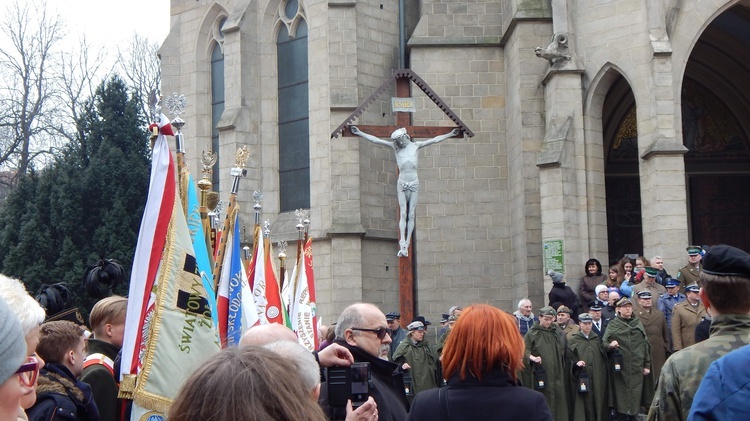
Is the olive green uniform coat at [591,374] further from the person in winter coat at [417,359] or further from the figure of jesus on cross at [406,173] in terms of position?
the figure of jesus on cross at [406,173]

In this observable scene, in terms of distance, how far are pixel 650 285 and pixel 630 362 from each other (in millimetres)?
1681

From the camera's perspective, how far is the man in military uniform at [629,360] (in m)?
13.3

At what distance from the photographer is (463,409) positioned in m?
4.05

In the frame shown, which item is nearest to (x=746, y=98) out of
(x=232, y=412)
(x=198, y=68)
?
(x=198, y=68)

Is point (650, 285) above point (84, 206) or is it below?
below

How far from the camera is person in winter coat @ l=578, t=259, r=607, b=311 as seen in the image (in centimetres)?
1703

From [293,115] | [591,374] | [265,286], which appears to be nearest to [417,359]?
[591,374]

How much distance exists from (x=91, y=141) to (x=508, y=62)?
14242mm

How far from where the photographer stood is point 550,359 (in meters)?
13.5

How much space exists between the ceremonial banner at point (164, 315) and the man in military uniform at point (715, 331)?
94.3 inches

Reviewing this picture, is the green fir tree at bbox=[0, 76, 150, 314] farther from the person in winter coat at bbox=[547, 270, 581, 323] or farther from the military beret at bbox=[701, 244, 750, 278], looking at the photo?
the military beret at bbox=[701, 244, 750, 278]

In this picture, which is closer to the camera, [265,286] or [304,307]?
[265,286]

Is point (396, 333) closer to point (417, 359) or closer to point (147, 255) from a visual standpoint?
point (417, 359)

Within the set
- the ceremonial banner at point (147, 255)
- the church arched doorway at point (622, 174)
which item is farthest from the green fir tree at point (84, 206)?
the ceremonial banner at point (147, 255)
